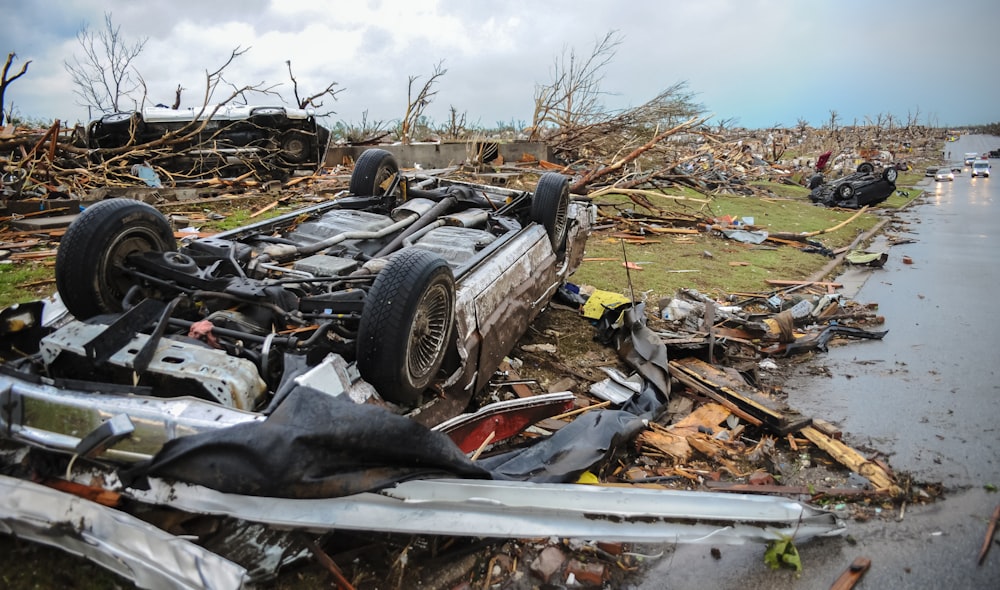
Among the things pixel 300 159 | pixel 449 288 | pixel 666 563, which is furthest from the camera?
pixel 300 159

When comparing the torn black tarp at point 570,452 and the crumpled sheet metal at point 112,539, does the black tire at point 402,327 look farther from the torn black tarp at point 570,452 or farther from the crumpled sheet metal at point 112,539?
the crumpled sheet metal at point 112,539

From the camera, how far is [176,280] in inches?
125

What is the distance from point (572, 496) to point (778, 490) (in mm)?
1519

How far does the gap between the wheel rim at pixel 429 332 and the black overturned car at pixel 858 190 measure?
16.5m

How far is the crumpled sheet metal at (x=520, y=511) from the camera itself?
2.04 meters

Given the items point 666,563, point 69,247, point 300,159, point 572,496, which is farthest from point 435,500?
point 300,159

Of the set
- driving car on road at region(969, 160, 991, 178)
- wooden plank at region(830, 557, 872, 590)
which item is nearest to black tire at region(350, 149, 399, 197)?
wooden plank at region(830, 557, 872, 590)

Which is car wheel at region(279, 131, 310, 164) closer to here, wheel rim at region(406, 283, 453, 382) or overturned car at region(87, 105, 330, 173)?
overturned car at region(87, 105, 330, 173)

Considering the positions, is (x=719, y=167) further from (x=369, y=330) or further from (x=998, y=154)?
(x=998, y=154)

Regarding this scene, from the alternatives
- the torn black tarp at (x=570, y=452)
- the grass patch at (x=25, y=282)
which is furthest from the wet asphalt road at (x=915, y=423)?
the grass patch at (x=25, y=282)

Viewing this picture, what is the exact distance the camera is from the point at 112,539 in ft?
6.55

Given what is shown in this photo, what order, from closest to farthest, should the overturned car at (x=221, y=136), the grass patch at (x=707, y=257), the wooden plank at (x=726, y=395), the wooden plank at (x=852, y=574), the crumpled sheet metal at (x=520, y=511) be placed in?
the crumpled sheet metal at (x=520, y=511) → the wooden plank at (x=852, y=574) → the wooden plank at (x=726, y=395) → the grass patch at (x=707, y=257) → the overturned car at (x=221, y=136)

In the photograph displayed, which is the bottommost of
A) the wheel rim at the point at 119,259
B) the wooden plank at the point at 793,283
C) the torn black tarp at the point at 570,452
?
the torn black tarp at the point at 570,452

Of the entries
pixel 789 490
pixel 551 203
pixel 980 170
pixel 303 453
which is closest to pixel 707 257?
pixel 551 203
